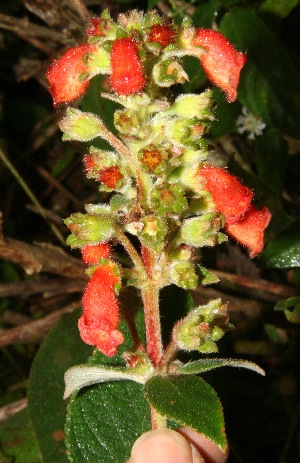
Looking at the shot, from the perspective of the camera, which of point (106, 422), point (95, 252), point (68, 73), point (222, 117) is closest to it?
point (68, 73)

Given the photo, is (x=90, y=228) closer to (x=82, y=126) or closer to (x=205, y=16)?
(x=82, y=126)

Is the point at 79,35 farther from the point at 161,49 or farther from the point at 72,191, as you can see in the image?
the point at 161,49

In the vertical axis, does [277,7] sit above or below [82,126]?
below

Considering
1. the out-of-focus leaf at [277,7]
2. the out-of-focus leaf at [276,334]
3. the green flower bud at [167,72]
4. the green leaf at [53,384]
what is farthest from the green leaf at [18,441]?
the out-of-focus leaf at [277,7]

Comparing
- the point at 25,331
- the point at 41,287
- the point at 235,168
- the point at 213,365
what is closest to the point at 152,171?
the point at 213,365

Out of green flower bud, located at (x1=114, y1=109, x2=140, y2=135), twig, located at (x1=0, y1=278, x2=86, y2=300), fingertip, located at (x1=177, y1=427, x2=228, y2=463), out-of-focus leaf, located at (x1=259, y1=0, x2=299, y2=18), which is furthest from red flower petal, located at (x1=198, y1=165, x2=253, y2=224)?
twig, located at (x1=0, y1=278, x2=86, y2=300)

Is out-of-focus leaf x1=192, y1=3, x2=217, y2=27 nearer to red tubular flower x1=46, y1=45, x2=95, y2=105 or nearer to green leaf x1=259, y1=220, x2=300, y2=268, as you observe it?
green leaf x1=259, y1=220, x2=300, y2=268

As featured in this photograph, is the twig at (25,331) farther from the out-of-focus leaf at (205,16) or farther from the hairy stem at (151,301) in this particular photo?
the out-of-focus leaf at (205,16)
